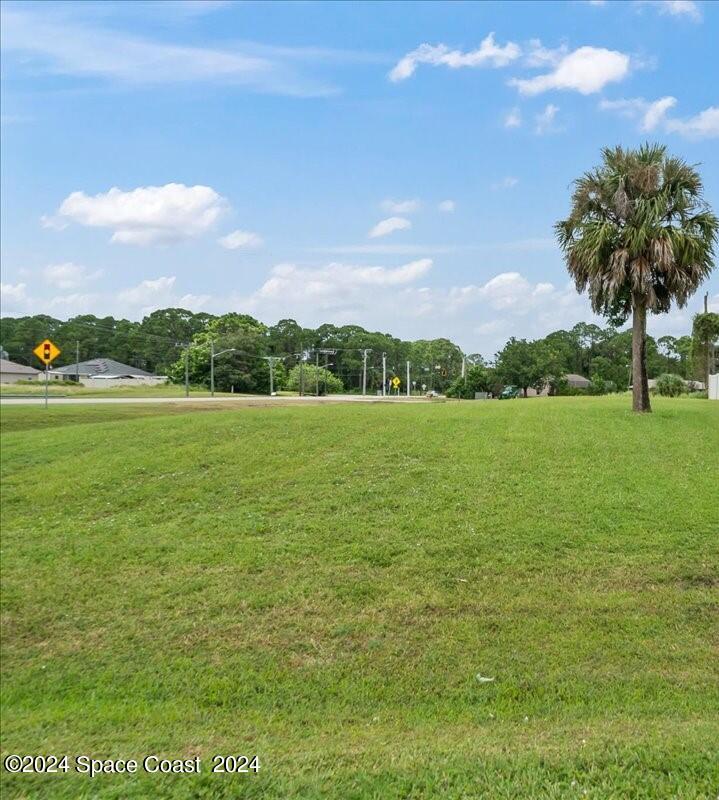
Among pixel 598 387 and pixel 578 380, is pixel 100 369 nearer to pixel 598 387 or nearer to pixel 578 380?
pixel 598 387

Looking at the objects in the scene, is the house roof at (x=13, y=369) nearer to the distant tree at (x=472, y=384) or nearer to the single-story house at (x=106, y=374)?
the single-story house at (x=106, y=374)

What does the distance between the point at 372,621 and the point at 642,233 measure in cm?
1396

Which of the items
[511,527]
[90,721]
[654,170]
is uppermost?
[654,170]

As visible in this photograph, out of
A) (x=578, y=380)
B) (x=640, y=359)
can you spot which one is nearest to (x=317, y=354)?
(x=578, y=380)

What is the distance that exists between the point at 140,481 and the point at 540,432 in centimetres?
803

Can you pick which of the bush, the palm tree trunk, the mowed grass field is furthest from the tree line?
the mowed grass field

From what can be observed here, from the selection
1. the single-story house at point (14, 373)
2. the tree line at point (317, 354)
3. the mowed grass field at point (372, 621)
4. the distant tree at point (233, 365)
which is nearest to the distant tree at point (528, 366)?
the tree line at point (317, 354)

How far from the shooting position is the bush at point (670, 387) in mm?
39406

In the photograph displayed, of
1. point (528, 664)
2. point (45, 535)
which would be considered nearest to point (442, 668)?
point (528, 664)

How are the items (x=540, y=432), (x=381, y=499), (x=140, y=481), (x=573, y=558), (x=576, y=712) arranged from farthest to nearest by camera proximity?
(x=540, y=432) < (x=140, y=481) < (x=381, y=499) < (x=573, y=558) < (x=576, y=712)

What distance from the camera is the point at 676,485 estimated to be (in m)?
→ 9.41

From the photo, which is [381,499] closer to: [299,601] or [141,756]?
[299,601]

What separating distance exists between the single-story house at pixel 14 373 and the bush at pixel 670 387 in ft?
178

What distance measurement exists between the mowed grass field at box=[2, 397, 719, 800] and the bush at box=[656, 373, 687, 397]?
3046 cm
